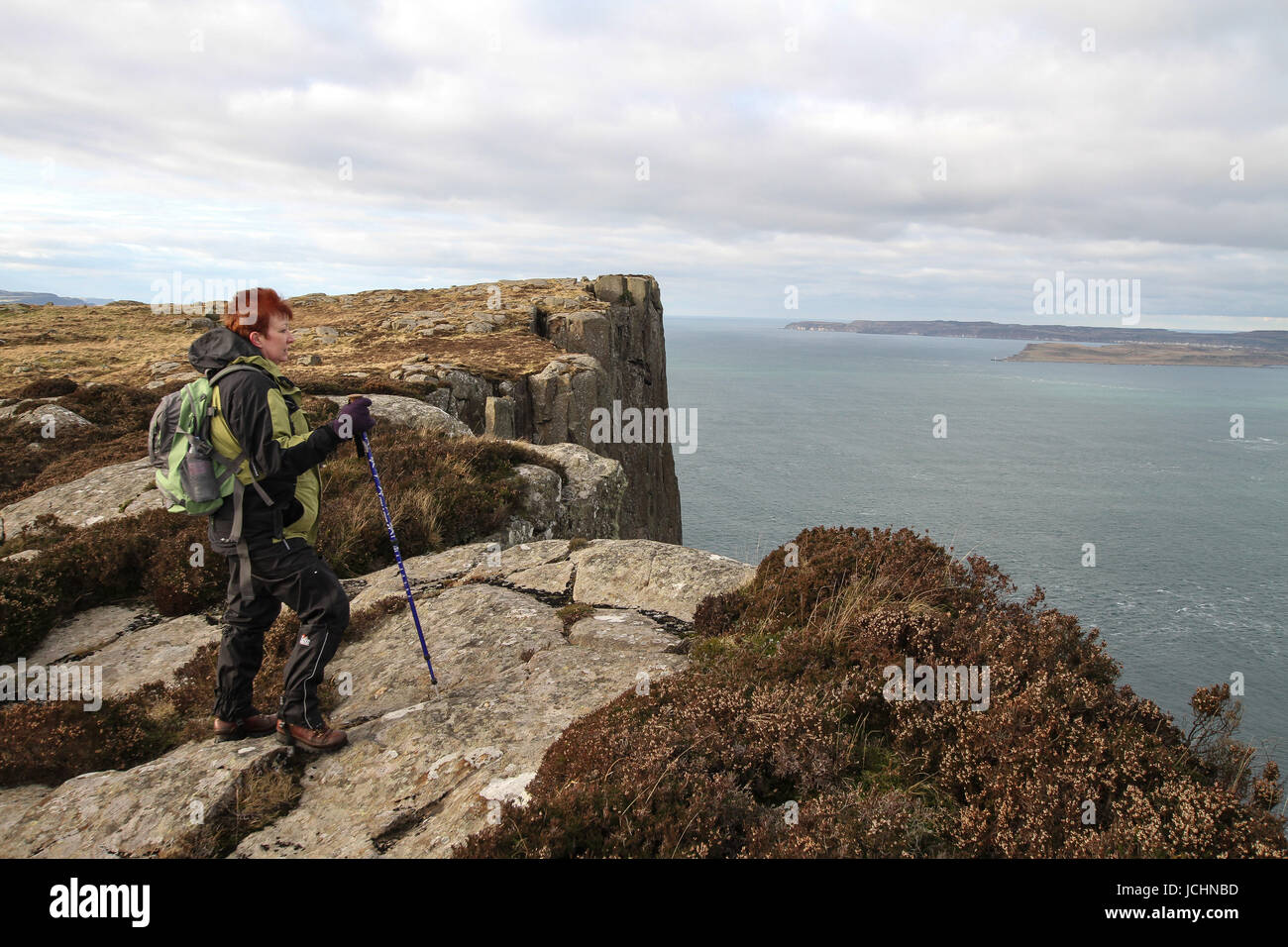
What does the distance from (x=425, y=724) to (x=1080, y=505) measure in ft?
290

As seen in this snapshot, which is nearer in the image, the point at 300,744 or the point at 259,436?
the point at 259,436

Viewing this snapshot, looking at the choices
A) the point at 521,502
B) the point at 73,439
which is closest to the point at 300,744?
the point at 521,502

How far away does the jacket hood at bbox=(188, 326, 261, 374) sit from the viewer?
5294mm

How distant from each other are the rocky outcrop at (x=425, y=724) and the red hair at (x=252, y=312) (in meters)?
3.27

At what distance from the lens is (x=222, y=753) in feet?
18.7

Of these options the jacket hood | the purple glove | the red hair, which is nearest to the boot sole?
the purple glove

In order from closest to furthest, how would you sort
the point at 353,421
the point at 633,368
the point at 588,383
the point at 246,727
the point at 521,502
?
the point at 353,421, the point at 246,727, the point at 521,502, the point at 588,383, the point at 633,368

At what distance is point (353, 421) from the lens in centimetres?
575

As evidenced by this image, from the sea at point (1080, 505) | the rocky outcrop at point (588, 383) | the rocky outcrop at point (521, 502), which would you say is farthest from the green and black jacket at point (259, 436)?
the rocky outcrop at point (588, 383)

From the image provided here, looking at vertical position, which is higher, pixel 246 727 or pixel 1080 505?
pixel 246 727

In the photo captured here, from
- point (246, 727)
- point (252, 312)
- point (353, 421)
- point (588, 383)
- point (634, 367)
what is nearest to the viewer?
point (252, 312)

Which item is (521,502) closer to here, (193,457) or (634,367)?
(193,457)

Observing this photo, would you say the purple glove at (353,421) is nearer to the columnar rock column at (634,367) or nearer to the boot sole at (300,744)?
the boot sole at (300,744)

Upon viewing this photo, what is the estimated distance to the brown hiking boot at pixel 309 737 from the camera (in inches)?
228
